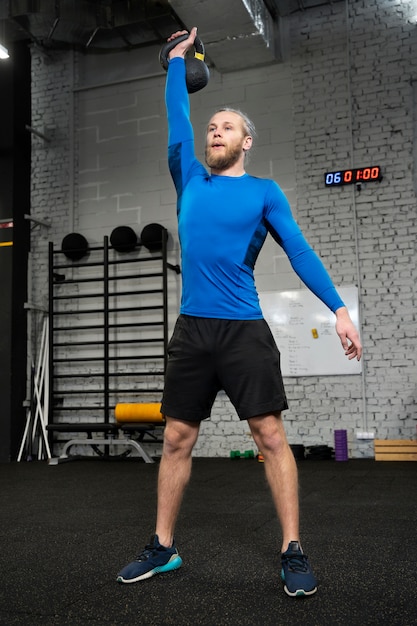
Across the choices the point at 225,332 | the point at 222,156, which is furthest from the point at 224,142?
the point at 225,332

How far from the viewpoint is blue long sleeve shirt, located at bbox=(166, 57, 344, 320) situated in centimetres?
192

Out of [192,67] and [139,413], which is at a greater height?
[192,67]

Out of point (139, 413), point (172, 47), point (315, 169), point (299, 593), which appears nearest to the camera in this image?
point (299, 593)

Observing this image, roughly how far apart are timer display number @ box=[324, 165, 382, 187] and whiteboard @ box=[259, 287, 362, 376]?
40.8 inches

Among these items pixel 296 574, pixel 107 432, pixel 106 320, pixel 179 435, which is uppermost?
pixel 106 320

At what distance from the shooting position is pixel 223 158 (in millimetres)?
2006

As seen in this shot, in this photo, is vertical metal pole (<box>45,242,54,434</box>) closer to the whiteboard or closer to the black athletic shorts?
the whiteboard

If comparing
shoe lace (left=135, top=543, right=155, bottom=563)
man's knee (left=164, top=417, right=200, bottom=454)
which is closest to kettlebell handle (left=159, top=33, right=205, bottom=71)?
man's knee (left=164, top=417, right=200, bottom=454)

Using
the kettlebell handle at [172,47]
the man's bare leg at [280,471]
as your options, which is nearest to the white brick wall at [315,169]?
the kettlebell handle at [172,47]

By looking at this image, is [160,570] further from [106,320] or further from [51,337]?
[51,337]

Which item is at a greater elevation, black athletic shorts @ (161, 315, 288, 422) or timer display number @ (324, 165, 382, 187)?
timer display number @ (324, 165, 382, 187)

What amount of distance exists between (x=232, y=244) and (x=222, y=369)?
38 centimetres

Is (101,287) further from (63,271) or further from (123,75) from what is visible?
(123,75)

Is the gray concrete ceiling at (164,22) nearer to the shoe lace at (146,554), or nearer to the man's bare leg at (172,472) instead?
the man's bare leg at (172,472)
